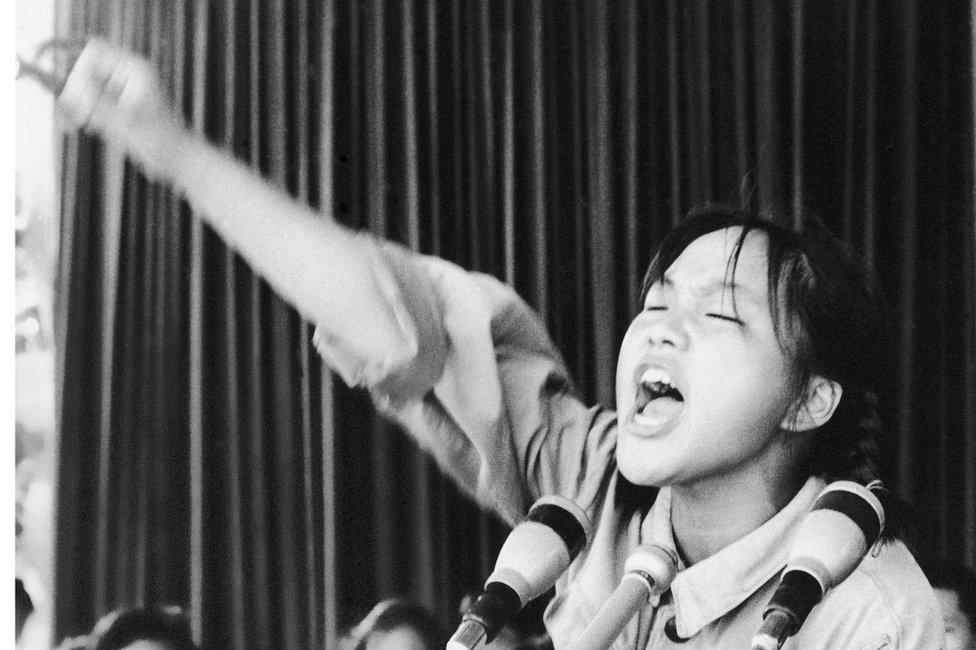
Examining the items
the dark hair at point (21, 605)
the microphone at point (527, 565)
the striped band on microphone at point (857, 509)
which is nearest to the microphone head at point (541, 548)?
the microphone at point (527, 565)

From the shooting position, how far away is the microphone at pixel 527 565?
92cm

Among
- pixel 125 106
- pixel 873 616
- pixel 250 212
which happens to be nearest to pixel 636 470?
pixel 873 616

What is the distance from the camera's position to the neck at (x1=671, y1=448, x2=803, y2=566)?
1.18m

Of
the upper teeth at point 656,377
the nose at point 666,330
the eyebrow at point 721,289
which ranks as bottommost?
the upper teeth at point 656,377

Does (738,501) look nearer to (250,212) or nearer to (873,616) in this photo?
(873,616)

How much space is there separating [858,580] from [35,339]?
95 centimetres

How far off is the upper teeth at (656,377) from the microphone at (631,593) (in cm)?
22

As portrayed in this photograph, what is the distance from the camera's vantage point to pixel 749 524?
3.88ft

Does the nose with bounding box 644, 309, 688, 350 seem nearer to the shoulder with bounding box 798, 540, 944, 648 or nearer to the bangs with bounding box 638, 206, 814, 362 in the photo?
the bangs with bounding box 638, 206, 814, 362

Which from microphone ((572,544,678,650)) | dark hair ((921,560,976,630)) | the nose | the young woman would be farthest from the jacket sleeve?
dark hair ((921,560,976,630))

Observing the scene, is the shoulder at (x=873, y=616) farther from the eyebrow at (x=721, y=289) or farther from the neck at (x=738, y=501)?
the eyebrow at (x=721, y=289)

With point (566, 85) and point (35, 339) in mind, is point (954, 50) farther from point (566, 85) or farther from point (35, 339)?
point (35, 339)

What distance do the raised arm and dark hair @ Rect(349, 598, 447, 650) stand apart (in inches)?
10.9

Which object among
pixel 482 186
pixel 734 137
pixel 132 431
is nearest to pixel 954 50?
pixel 734 137
